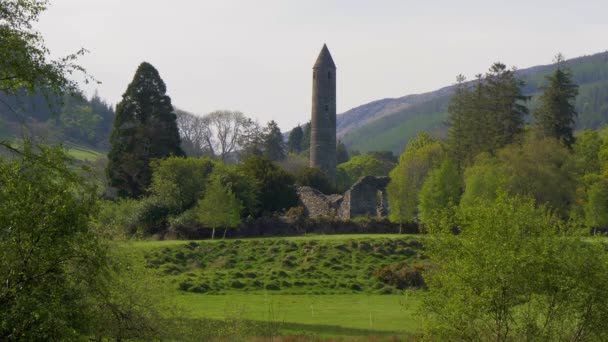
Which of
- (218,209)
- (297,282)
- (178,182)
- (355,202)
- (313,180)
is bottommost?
(297,282)

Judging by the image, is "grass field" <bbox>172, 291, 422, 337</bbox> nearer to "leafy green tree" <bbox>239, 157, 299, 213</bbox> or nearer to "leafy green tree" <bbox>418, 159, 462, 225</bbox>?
"leafy green tree" <bbox>418, 159, 462, 225</bbox>

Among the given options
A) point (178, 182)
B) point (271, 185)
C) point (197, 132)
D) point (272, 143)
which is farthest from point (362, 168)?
point (178, 182)

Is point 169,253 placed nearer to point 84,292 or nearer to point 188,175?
point 188,175

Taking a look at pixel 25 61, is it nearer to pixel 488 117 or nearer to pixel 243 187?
pixel 243 187

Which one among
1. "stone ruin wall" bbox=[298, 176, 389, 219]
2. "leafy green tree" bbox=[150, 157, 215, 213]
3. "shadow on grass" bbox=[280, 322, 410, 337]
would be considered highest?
"leafy green tree" bbox=[150, 157, 215, 213]

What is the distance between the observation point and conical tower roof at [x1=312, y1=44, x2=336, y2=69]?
2913 inches

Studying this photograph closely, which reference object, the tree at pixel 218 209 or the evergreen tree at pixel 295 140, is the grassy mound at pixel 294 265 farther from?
the evergreen tree at pixel 295 140

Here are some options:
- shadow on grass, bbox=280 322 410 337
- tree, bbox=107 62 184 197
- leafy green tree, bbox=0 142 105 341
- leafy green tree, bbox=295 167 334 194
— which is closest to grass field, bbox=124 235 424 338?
shadow on grass, bbox=280 322 410 337

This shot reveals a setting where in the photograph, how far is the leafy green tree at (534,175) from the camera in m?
47.4

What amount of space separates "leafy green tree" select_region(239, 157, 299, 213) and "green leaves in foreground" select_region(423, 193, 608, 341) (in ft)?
109

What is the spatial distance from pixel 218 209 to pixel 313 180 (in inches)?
848

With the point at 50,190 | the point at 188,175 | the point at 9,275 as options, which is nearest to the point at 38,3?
the point at 50,190

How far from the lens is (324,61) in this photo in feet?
243

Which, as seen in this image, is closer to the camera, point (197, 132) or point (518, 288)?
point (518, 288)
